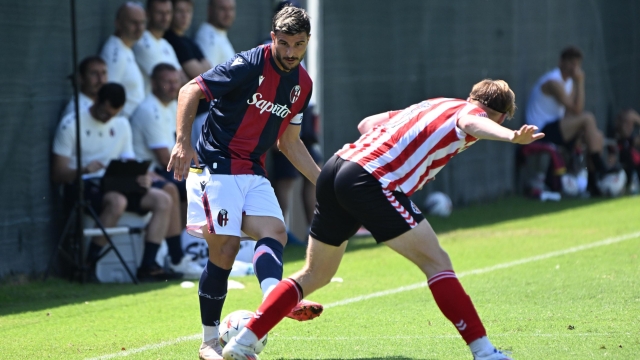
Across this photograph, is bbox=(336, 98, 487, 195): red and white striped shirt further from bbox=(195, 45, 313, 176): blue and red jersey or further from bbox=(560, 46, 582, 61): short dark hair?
bbox=(560, 46, 582, 61): short dark hair

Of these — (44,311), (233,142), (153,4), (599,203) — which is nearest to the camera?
(233,142)

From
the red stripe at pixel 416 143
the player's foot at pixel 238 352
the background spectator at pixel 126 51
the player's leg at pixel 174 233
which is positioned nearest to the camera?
the player's foot at pixel 238 352

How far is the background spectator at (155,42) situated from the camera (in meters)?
10.6

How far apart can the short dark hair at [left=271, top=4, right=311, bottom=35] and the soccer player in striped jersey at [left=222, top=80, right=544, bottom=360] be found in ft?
2.31

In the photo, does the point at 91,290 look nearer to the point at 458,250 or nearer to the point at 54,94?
the point at 54,94

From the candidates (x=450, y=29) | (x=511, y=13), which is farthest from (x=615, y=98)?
(x=450, y=29)

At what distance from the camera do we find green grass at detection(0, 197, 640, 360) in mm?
6168

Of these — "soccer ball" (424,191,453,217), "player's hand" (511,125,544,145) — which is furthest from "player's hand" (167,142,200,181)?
"soccer ball" (424,191,453,217)

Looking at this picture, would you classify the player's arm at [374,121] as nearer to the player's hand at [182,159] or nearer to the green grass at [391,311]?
the player's hand at [182,159]

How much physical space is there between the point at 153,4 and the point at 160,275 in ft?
9.61

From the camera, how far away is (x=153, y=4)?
10.7 m

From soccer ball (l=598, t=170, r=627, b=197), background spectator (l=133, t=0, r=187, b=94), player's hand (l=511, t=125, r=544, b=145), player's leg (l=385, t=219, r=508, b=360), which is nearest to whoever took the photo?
player's hand (l=511, t=125, r=544, b=145)

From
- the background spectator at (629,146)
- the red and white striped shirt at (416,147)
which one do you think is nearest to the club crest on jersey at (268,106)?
the red and white striped shirt at (416,147)

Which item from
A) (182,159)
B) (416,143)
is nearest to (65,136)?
(182,159)
